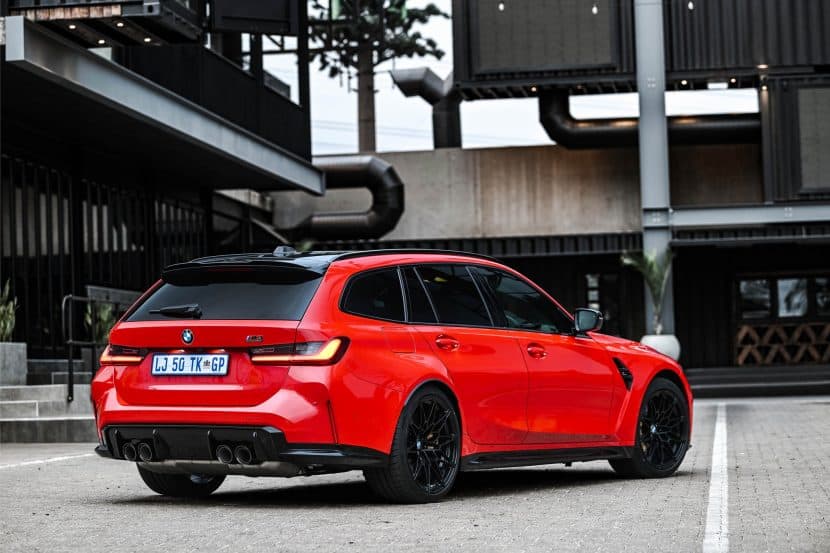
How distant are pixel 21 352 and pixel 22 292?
10.2ft

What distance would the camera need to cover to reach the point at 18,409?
53.6 ft

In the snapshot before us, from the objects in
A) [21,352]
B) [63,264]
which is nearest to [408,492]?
[21,352]

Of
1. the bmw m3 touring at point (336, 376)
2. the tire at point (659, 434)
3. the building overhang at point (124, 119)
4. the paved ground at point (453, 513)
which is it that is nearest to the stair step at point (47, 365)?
the building overhang at point (124, 119)

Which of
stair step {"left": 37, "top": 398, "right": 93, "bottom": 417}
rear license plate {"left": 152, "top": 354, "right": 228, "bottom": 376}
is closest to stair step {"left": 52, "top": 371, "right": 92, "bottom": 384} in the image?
stair step {"left": 37, "top": 398, "right": 93, "bottom": 417}

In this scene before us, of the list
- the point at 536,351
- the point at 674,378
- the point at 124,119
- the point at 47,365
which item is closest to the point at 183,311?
the point at 536,351

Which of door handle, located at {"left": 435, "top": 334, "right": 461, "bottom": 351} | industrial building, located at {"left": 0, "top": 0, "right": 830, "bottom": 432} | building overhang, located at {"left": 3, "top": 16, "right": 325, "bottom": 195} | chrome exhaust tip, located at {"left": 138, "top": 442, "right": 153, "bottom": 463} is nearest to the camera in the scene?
chrome exhaust tip, located at {"left": 138, "top": 442, "right": 153, "bottom": 463}

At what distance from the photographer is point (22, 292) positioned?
20234mm

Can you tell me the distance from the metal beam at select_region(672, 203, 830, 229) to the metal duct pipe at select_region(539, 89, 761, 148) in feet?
6.53

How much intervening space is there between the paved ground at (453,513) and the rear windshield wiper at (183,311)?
3.57ft

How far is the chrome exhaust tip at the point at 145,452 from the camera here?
8.27 m

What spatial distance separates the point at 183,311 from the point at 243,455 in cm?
93

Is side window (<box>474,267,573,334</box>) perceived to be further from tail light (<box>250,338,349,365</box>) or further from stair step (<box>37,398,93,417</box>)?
stair step (<box>37,398,93,417</box>)

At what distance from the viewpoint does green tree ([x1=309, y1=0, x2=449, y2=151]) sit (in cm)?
5175

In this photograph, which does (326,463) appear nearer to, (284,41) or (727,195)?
(284,41)
